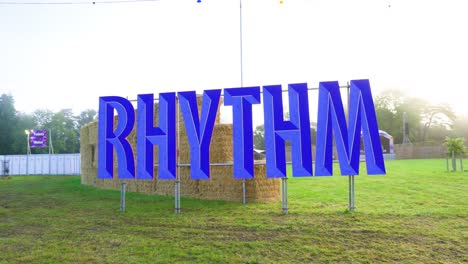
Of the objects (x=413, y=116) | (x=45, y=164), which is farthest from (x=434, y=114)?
(x=45, y=164)

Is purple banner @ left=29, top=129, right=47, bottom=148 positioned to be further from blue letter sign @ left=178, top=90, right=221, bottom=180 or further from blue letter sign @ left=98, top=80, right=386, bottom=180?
blue letter sign @ left=178, top=90, right=221, bottom=180

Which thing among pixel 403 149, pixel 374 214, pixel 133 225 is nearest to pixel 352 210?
pixel 374 214

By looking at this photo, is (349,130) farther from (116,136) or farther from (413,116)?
(413,116)

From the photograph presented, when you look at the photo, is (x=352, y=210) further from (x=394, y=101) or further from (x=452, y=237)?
(x=394, y=101)

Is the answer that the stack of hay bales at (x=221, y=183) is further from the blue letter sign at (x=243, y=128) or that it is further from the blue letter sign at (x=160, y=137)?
the blue letter sign at (x=243, y=128)

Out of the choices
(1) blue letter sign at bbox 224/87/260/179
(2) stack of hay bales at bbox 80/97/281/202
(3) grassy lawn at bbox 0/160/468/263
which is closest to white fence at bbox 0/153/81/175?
(2) stack of hay bales at bbox 80/97/281/202

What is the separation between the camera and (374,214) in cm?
779

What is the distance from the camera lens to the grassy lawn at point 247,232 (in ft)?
17.1

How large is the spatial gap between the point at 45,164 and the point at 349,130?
37114mm

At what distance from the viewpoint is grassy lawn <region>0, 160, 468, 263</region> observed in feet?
17.1

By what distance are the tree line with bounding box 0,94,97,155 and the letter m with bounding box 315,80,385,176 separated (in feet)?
151

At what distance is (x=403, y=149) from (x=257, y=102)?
44750 millimetres

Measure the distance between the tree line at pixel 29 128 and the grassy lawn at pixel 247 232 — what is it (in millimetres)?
43486

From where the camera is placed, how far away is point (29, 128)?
54.1m
